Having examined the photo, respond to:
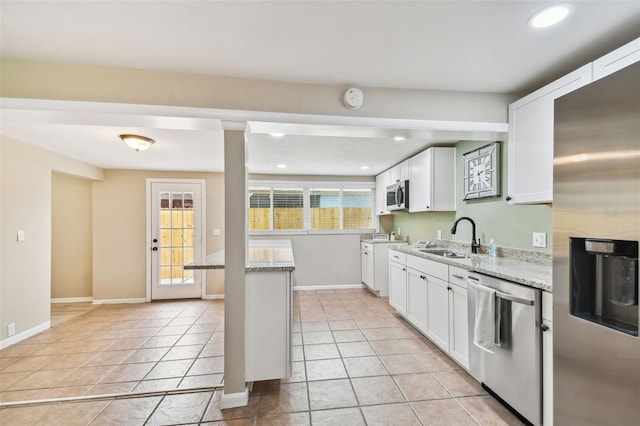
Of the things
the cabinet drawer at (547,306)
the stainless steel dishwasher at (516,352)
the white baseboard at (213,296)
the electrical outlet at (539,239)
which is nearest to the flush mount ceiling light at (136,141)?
the white baseboard at (213,296)

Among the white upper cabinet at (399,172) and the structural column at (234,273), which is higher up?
the white upper cabinet at (399,172)

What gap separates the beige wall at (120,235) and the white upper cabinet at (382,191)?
335cm

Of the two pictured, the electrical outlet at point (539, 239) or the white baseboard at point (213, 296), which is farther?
the white baseboard at point (213, 296)

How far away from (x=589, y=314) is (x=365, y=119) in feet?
5.61

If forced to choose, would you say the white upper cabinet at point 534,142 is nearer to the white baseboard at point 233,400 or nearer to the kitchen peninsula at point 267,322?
the kitchen peninsula at point 267,322

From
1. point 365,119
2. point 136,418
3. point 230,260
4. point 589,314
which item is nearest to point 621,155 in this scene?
point 589,314

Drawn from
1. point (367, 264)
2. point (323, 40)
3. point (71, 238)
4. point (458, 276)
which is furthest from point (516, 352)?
point (71, 238)

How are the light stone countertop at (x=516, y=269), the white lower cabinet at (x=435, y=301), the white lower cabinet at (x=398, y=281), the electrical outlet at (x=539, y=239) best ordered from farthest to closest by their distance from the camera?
1. the white lower cabinet at (x=398, y=281)
2. the white lower cabinet at (x=435, y=301)
3. the electrical outlet at (x=539, y=239)
4. the light stone countertop at (x=516, y=269)

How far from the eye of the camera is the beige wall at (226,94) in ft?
5.63

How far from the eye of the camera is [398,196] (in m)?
4.22

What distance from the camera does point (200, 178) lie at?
4.91 meters

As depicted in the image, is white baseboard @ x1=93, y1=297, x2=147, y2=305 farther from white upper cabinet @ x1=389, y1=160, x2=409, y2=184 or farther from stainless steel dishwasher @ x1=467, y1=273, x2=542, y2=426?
stainless steel dishwasher @ x1=467, y1=273, x2=542, y2=426

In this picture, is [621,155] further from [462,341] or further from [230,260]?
[230,260]

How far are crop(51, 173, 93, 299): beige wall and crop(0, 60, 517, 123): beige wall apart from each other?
3.68 metres
